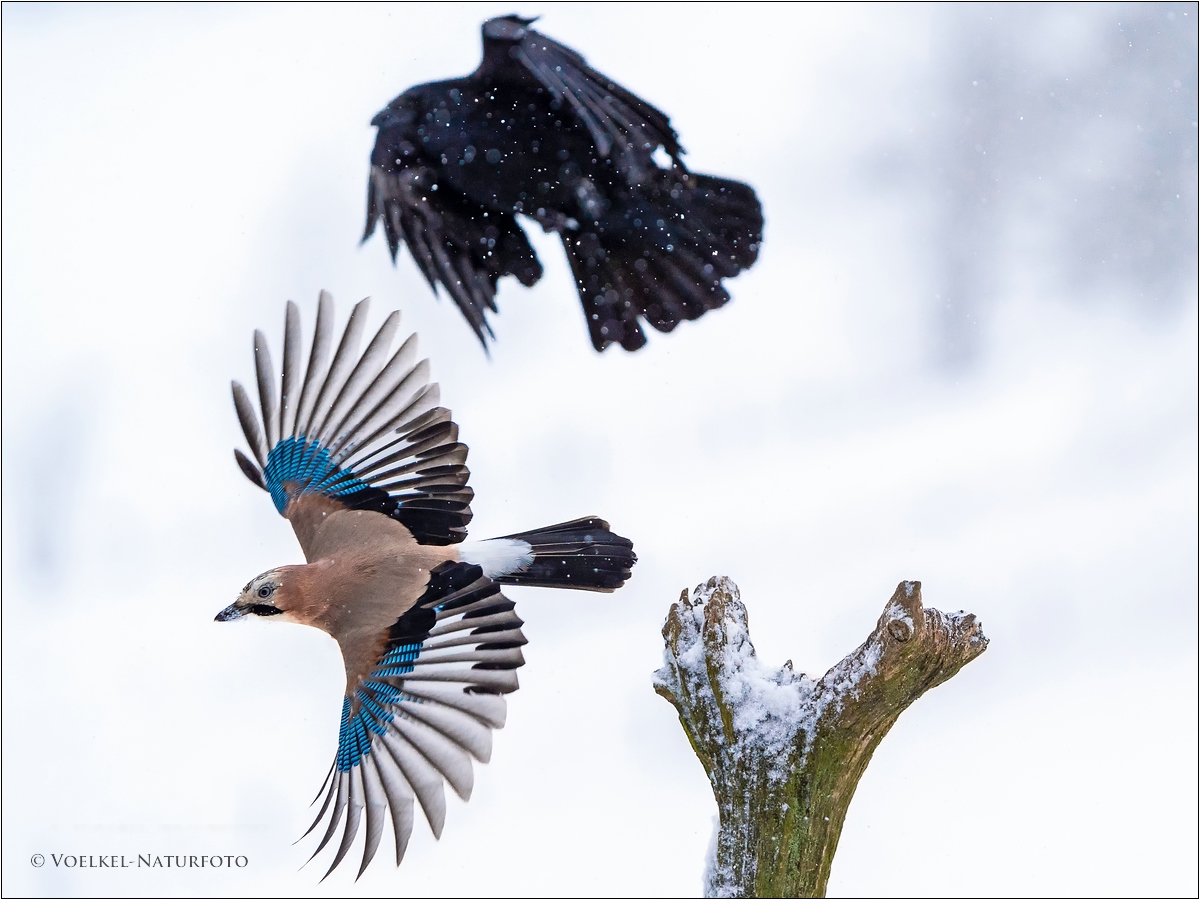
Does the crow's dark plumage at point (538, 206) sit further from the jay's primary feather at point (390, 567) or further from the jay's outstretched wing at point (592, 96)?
the jay's primary feather at point (390, 567)

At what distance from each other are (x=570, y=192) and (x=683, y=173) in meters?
0.40

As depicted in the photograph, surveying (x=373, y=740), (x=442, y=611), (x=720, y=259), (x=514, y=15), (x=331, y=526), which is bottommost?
(x=373, y=740)

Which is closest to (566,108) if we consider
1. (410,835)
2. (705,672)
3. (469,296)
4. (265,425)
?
(469,296)

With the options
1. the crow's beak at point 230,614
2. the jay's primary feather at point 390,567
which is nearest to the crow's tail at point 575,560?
the jay's primary feather at point 390,567

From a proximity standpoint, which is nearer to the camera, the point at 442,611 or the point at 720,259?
the point at 442,611

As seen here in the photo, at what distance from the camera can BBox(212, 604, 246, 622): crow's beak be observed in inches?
151

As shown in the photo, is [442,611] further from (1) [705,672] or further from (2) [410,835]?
(1) [705,672]

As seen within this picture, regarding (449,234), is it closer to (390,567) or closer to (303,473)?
(303,473)

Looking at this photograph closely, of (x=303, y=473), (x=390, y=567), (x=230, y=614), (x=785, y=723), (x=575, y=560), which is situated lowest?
(x=785, y=723)

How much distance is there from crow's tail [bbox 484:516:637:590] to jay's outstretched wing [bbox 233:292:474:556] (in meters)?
0.25

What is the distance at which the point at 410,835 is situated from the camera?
134 inches

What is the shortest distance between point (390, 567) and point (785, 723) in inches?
53.2

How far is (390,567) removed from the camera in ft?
12.1

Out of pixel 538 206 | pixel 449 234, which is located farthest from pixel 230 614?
pixel 538 206
